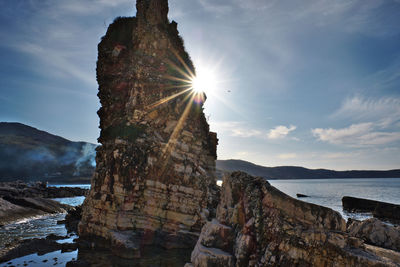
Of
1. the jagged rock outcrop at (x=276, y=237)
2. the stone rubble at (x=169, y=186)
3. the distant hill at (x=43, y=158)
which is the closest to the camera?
the jagged rock outcrop at (x=276, y=237)

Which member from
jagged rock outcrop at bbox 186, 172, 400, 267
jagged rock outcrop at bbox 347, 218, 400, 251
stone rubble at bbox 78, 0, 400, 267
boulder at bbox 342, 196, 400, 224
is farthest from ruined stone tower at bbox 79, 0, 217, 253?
boulder at bbox 342, 196, 400, 224

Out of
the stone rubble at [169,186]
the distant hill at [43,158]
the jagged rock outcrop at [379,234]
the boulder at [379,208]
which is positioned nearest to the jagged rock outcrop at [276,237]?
the stone rubble at [169,186]

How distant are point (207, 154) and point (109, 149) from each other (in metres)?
7.47

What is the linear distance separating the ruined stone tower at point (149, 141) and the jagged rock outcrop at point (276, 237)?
861cm

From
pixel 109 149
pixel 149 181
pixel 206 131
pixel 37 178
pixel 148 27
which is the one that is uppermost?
pixel 148 27

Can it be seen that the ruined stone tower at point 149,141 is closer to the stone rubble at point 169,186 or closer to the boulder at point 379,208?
the stone rubble at point 169,186

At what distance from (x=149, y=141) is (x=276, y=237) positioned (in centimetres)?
1170

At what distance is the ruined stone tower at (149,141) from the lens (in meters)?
14.9

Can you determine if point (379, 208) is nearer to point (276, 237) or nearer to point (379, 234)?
point (379, 234)

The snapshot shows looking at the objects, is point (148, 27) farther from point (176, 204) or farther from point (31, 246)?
point (31, 246)

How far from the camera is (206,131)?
1992 cm

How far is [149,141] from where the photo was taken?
16.1 meters

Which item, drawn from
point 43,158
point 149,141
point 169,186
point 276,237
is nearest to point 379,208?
point 169,186

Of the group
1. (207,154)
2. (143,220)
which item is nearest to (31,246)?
(143,220)
